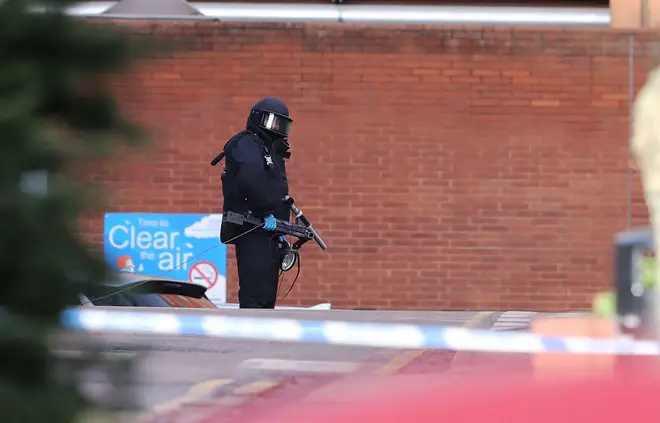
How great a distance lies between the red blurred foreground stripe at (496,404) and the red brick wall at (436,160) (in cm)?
910

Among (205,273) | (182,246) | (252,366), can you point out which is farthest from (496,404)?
(205,273)

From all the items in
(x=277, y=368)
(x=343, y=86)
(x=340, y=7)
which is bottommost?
(x=277, y=368)

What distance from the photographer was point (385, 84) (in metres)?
11.7

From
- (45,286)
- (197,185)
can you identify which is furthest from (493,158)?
(45,286)

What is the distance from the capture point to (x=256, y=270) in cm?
793

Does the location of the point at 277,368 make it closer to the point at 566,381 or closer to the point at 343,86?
the point at 566,381

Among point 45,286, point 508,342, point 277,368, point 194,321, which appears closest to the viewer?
point 45,286

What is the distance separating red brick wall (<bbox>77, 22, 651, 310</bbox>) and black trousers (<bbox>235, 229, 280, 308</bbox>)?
3.60m

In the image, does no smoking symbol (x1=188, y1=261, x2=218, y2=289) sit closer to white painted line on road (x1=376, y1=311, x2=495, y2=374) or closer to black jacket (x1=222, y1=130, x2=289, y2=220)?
black jacket (x1=222, y1=130, x2=289, y2=220)

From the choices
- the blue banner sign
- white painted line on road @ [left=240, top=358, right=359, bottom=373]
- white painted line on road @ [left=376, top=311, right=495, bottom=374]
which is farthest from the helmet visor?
white painted line on road @ [left=376, top=311, right=495, bottom=374]

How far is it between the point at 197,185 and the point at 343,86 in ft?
5.85

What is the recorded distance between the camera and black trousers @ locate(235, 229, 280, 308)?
794 cm

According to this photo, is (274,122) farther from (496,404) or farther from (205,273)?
(496,404)

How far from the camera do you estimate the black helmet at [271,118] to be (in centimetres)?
809
